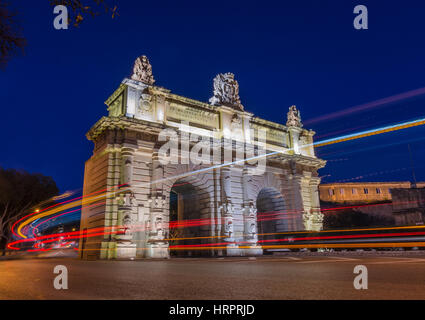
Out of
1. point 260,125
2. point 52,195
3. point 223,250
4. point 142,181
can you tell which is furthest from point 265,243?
point 52,195

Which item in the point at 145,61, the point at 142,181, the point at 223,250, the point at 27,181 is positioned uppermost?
the point at 145,61

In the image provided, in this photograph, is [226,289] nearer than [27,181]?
Yes

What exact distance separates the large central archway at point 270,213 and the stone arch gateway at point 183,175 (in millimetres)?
264

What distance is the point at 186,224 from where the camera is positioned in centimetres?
2580

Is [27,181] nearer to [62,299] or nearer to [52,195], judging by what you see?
[52,195]

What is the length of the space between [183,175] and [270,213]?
11053mm

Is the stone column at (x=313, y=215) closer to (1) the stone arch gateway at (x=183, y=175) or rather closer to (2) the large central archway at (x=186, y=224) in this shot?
(1) the stone arch gateway at (x=183, y=175)

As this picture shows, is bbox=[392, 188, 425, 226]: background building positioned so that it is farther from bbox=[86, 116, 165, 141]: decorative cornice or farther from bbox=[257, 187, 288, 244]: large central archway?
bbox=[86, 116, 165, 141]: decorative cornice

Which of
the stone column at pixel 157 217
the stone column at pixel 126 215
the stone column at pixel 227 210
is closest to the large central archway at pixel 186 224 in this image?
the stone column at pixel 227 210

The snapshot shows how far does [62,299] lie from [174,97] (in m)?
21.5

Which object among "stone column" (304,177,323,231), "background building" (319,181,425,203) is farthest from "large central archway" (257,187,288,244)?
"background building" (319,181,425,203)

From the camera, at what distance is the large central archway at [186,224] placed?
79.9ft
